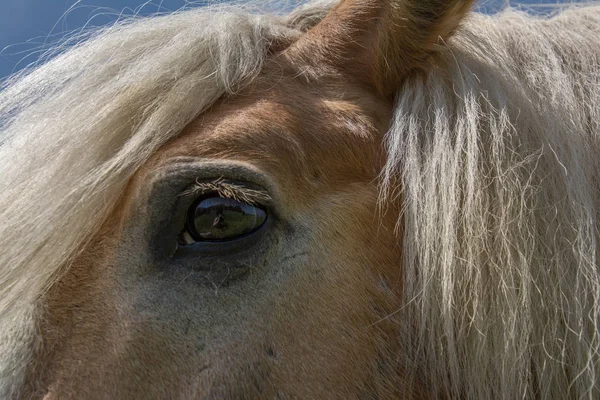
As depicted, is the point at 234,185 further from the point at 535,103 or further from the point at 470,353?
the point at 535,103

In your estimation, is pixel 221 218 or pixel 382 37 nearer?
pixel 221 218

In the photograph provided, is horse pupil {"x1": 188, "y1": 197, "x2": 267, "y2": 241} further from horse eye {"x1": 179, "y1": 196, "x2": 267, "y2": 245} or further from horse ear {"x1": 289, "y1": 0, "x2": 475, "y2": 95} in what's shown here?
horse ear {"x1": 289, "y1": 0, "x2": 475, "y2": 95}

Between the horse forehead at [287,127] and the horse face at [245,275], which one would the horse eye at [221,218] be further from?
the horse forehead at [287,127]

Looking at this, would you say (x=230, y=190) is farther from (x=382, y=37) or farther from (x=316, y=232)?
(x=382, y=37)

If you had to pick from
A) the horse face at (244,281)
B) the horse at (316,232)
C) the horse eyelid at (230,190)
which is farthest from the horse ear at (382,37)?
the horse eyelid at (230,190)

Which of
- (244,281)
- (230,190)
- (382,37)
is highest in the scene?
(382,37)

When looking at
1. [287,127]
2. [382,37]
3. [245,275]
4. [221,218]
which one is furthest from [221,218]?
[382,37]

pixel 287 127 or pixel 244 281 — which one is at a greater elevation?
pixel 287 127
